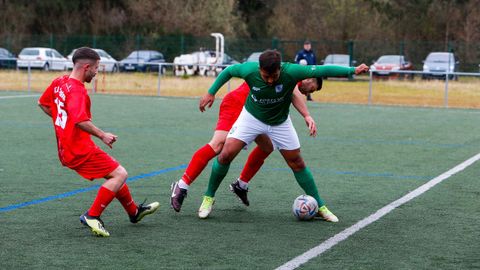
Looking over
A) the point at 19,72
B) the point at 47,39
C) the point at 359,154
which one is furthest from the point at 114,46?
the point at 359,154

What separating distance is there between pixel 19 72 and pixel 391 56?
18009mm

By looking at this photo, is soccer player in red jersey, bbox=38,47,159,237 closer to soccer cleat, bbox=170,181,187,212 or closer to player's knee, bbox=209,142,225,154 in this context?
soccer cleat, bbox=170,181,187,212

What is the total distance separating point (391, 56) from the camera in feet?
145

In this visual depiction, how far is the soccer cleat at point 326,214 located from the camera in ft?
27.2

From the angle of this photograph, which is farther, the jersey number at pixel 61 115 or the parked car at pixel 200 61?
the parked car at pixel 200 61

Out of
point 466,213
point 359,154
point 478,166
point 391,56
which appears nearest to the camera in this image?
point 466,213

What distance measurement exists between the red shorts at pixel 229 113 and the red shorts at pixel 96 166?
5.95 ft

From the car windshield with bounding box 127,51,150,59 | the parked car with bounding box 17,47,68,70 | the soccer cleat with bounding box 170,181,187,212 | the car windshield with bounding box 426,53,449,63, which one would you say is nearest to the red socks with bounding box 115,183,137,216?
the soccer cleat with bounding box 170,181,187,212

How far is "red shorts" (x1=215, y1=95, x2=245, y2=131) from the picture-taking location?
894cm

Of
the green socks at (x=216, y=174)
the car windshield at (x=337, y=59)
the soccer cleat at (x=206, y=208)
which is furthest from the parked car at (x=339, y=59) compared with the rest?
the soccer cleat at (x=206, y=208)

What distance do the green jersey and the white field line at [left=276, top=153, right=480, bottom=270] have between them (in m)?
1.23

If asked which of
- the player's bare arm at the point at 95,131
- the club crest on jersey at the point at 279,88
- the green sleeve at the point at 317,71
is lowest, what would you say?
the player's bare arm at the point at 95,131

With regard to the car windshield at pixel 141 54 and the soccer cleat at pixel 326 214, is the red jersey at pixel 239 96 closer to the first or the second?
the soccer cleat at pixel 326 214

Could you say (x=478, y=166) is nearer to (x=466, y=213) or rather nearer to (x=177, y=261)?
(x=466, y=213)
